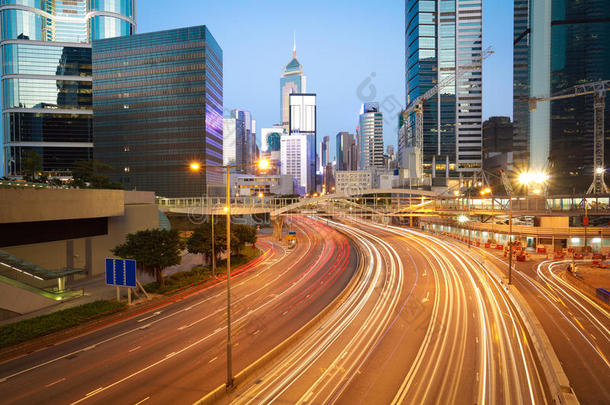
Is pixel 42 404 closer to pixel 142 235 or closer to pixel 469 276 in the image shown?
pixel 142 235

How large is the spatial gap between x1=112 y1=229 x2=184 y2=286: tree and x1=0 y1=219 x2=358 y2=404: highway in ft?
13.8

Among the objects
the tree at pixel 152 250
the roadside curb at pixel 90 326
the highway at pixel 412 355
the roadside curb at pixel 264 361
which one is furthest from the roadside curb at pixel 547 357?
the tree at pixel 152 250

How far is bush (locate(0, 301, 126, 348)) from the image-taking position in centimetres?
2059

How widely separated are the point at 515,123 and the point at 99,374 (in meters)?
211

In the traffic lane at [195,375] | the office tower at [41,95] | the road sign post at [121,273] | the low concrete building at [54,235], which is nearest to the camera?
the traffic lane at [195,375]

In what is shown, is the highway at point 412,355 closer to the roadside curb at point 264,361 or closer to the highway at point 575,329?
the roadside curb at point 264,361

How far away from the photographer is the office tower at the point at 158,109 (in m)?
108

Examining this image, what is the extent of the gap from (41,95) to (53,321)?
123 m

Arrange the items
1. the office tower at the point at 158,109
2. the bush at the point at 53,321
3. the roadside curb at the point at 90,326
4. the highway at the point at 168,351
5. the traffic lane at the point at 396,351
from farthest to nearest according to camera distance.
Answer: the office tower at the point at 158,109, the bush at the point at 53,321, the roadside curb at the point at 90,326, the highway at the point at 168,351, the traffic lane at the point at 396,351

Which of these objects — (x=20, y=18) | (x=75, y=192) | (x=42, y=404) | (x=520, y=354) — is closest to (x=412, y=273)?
(x=520, y=354)

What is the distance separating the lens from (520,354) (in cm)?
1841

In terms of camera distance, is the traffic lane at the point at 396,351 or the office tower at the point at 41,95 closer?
the traffic lane at the point at 396,351

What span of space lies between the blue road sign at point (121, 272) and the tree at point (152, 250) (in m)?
3.14

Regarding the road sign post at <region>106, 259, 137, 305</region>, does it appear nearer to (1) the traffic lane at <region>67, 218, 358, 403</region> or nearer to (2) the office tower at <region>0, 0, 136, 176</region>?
(1) the traffic lane at <region>67, 218, 358, 403</region>
